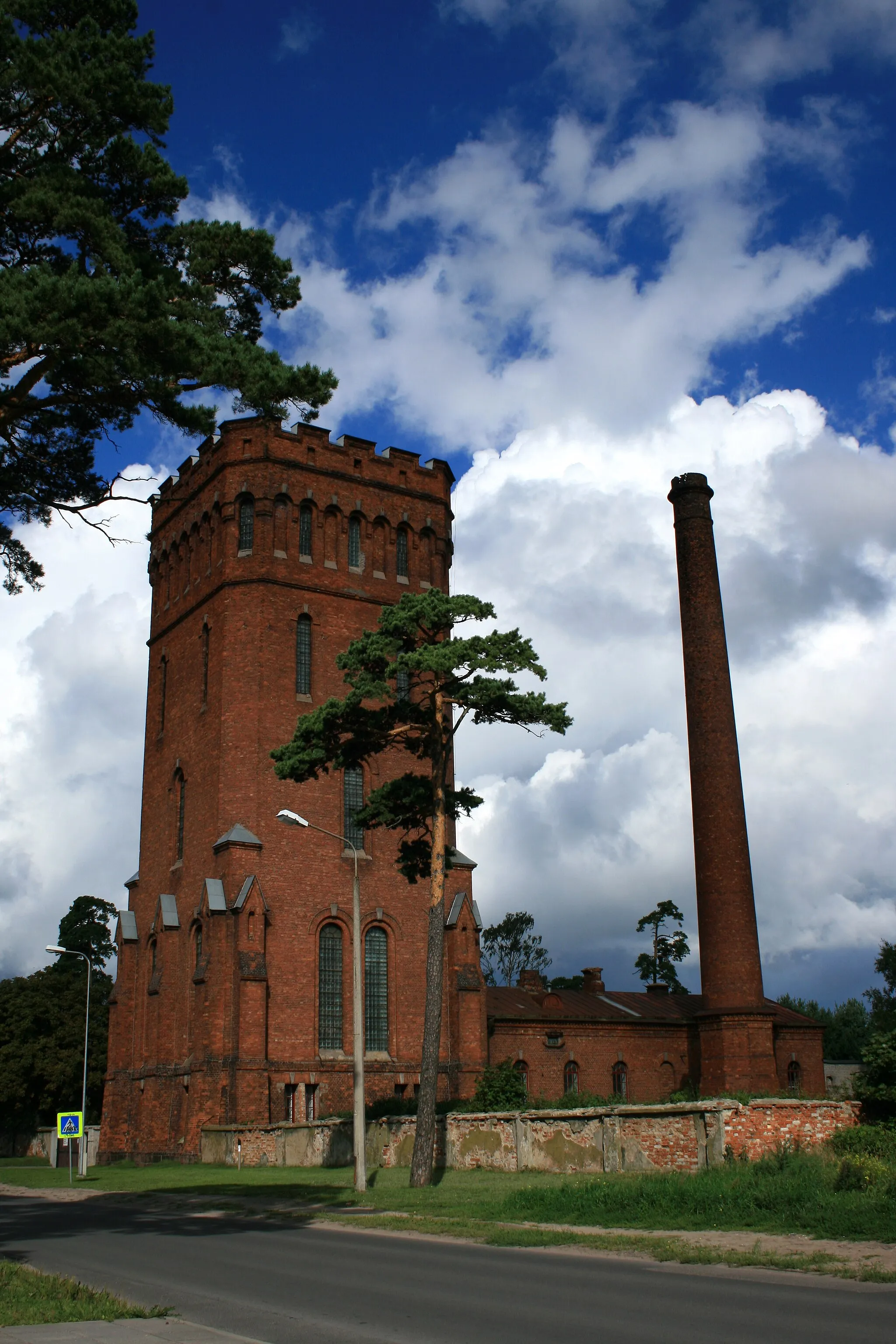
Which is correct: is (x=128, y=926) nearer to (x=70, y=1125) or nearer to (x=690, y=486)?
(x=70, y=1125)

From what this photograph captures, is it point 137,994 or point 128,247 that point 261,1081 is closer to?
point 137,994

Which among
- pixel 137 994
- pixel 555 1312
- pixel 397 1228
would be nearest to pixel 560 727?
pixel 397 1228

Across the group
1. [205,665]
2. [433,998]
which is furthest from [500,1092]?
[205,665]

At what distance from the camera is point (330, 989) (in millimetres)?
35594

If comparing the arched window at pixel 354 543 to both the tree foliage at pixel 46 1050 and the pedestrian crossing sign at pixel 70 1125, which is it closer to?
the pedestrian crossing sign at pixel 70 1125

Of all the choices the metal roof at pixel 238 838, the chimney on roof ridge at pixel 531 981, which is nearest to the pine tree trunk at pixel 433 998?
the metal roof at pixel 238 838

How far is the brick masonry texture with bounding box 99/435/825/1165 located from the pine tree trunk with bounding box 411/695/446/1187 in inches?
338

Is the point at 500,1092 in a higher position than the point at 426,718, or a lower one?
lower

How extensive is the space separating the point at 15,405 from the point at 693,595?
2935 centimetres

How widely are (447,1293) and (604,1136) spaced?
11768mm

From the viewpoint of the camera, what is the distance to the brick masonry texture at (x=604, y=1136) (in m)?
20.1

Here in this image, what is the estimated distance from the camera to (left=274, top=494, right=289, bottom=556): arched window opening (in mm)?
38656

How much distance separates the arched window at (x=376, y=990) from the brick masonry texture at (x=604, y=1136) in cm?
708

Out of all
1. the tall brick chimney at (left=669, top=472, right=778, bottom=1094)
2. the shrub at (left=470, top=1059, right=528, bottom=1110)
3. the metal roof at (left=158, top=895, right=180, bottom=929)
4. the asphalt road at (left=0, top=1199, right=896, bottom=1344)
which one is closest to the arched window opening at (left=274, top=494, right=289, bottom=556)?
the metal roof at (left=158, top=895, right=180, bottom=929)
